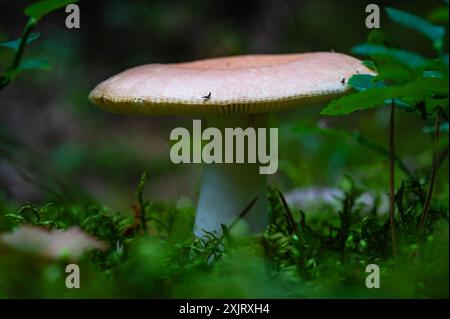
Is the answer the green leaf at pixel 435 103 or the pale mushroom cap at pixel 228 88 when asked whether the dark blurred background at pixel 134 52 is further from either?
the green leaf at pixel 435 103

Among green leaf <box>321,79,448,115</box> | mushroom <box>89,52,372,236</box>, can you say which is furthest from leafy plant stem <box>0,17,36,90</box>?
green leaf <box>321,79,448,115</box>

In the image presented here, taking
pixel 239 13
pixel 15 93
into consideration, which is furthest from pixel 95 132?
pixel 239 13

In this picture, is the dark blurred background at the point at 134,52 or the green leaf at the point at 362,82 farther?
the dark blurred background at the point at 134,52

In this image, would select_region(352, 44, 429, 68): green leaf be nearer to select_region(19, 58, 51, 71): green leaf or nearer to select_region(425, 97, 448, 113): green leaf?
select_region(425, 97, 448, 113): green leaf

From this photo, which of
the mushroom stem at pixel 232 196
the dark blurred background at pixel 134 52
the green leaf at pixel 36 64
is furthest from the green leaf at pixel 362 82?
the dark blurred background at pixel 134 52

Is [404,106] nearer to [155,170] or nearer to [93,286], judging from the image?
[93,286]

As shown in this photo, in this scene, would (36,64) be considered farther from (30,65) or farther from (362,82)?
(362,82)
